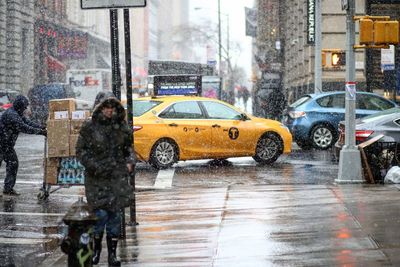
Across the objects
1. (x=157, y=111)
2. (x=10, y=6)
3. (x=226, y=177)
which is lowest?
(x=226, y=177)

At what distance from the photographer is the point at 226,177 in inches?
647

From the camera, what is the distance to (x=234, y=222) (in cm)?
1062

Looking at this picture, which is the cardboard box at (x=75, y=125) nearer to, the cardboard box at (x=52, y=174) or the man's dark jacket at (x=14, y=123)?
the cardboard box at (x=52, y=174)

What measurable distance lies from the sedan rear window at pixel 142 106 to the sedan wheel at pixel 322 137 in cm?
601

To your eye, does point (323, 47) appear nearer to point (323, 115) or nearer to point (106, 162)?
point (323, 115)

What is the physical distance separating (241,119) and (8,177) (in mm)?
6184

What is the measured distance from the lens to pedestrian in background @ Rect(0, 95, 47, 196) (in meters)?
13.9

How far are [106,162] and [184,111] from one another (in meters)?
10.4

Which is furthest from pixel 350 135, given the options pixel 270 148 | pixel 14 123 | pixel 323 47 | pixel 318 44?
pixel 323 47

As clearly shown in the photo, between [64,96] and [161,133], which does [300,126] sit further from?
[64,96]

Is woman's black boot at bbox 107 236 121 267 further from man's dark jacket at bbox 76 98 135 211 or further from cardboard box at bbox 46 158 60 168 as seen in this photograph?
cardboard box at bbox 46 158 60 168

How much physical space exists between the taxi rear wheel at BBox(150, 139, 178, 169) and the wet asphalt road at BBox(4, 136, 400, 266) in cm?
87

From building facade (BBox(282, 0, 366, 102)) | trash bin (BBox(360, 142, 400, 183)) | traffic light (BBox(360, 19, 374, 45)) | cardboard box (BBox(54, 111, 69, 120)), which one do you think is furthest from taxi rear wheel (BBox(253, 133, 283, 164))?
cardboard box (BBox(54, 111, 69, 120))

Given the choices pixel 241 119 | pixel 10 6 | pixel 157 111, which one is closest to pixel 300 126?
pixel 241 119
